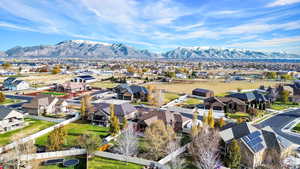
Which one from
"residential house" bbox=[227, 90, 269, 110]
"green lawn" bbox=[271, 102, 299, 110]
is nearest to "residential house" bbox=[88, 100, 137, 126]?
"residential house" bbox=[227, 90, 269, 110]

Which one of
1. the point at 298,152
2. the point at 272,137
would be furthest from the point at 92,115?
the point at 298,152

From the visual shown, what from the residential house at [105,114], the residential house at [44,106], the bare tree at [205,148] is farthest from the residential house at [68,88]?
the bare tree at [205,148]

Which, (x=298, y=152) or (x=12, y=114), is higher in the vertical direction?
(x=12, y=114)

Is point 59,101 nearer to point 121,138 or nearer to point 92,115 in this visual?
point 92,115

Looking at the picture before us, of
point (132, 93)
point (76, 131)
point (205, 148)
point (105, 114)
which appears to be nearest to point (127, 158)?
point (205, 148)

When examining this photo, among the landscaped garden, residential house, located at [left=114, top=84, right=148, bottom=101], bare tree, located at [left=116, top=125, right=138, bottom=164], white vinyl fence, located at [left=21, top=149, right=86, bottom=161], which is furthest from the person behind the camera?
residential house, located at [left=114, top=84, right=148, bottom=101]

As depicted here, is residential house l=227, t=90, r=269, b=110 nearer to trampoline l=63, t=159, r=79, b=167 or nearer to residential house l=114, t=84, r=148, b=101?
residential house l=114, t=84, r=148, b=101
